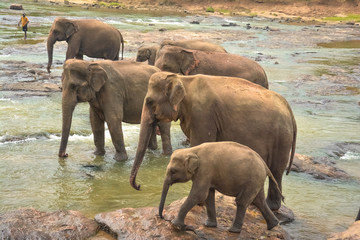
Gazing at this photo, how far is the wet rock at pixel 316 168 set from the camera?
1030 cm

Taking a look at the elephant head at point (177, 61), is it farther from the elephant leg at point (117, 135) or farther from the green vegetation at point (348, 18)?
the green vegetation at point (348, 18)

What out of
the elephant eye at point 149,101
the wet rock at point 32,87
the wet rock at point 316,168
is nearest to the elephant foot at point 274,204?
the elephant eye at point 149,101

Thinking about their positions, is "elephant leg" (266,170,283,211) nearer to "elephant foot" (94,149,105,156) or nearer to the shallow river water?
the shallow river water

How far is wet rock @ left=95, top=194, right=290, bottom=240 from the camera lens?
661 cm

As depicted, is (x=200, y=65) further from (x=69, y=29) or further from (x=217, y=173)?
(x=69, y=29)

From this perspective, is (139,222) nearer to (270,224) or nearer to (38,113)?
(270,224)

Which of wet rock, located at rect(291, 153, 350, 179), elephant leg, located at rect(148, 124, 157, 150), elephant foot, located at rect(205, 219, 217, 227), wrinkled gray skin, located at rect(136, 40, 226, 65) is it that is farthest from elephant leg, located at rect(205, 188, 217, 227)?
wrinkled gray skin, located at rect(136, 40, 226, 65)

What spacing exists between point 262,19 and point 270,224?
5740 centimetres

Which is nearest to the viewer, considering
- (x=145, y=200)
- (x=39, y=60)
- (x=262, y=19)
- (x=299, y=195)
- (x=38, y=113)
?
(x=145, y=200)

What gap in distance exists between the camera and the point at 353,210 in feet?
28.4

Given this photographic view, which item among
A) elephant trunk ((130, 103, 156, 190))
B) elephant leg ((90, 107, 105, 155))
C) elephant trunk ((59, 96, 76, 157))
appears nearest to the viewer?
elephant trunk ((130, 103, 156, 190))

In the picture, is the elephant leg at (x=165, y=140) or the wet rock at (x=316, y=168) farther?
the elephant leg at (x=165, y=140)

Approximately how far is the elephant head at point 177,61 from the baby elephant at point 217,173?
5.87 metres

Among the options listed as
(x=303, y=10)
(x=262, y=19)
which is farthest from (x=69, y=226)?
(x=303, y=10)
